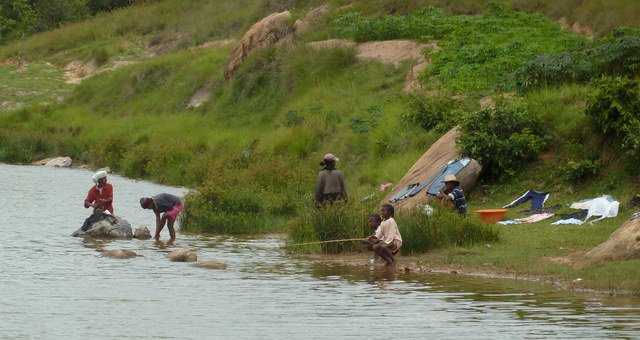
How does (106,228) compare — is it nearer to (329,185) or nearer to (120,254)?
(120,254)

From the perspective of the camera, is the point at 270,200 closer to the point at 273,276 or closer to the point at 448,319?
the point at 273,276

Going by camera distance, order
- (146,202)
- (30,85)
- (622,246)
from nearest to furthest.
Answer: (622,246) → (146,202) → (30,85)

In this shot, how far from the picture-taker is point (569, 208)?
22031mm

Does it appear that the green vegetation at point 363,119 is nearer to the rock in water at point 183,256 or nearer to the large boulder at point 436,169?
the large boulder at point 436,169

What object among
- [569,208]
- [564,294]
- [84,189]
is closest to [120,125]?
[84,189]

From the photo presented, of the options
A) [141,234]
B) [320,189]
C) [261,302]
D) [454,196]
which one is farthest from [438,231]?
[141,234]

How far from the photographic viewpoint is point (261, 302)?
15891mm

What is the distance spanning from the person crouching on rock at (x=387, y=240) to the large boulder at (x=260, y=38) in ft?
78.1

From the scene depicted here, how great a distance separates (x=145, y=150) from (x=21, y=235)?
14.9 meters

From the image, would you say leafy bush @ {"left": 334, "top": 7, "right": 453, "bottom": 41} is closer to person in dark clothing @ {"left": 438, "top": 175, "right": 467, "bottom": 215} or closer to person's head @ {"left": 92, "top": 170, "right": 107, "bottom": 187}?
person's head @ {"left": 92, "top": 170, "right": 107, "bottom": 187}

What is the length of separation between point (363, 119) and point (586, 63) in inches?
258

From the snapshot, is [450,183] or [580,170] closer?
[450,183]

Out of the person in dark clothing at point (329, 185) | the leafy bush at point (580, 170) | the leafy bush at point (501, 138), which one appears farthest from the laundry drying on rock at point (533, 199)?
the person in dark clothing at point (329, 185)

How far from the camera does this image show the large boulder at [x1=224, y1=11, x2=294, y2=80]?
42031mm
